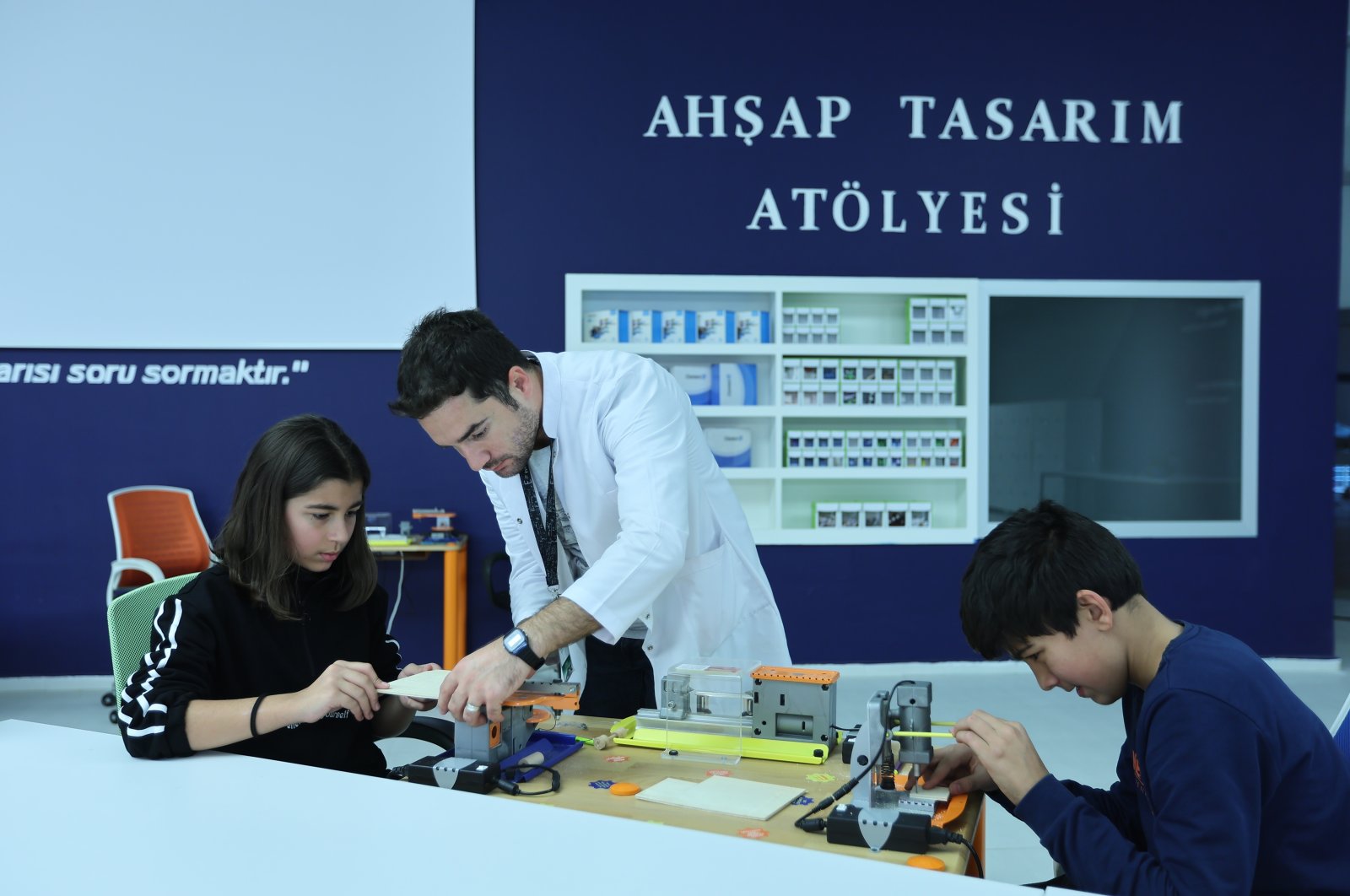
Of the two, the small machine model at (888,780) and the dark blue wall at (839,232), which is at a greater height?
the dark blue wall at (839,232)

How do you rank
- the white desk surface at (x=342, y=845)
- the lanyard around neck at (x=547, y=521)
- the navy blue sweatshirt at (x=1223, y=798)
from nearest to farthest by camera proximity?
the white desk surface at (x=342, y=845) → the navy blue sweatshirt at (x=1223, y=798) → the lanyard around neck at (x=547, y=521)

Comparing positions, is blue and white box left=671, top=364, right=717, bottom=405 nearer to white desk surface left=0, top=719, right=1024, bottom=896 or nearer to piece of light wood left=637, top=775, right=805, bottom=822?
piece of light wood left=637, top=775, right=805, bottom=822

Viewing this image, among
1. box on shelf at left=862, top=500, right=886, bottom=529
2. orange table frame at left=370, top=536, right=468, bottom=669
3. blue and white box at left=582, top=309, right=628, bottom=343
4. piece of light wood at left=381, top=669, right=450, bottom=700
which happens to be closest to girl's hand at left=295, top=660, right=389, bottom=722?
piece of light wood at left=381, top=669, right=450, bottom=700

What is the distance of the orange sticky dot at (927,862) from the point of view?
1.12 meters

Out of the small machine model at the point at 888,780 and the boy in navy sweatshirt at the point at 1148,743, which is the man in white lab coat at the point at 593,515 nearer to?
the small machine model at the point at 888,780

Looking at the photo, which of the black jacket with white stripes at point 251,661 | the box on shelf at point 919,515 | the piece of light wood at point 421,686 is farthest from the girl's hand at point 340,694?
the box on shelf at point 919,515

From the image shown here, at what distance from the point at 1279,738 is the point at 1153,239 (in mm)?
4300

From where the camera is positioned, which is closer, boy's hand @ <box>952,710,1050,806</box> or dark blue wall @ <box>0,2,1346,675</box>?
boy's hand @ <box>952,710,1050,806</box>

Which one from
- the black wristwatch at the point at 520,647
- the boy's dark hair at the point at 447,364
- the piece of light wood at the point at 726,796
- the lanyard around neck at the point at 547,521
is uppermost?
the boy's dark hair at the point at 447,364

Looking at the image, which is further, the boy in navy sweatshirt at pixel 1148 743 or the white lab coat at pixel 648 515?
the white lab coat at pixel 648 515

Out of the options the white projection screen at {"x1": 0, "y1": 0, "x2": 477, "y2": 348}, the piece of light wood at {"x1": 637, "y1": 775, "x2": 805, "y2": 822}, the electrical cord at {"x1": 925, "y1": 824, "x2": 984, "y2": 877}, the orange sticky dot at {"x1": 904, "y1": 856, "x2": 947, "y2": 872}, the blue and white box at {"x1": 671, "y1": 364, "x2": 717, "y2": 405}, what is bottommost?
the piece of light wood at {"x1": 637, "y1": 775, "x2": 805, "y2": 822}

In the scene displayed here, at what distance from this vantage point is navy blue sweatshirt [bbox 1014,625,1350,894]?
1.06 meters

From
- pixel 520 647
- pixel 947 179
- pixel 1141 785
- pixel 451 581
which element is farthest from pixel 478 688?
pixel 947 179

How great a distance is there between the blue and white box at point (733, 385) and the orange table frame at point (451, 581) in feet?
4.48
